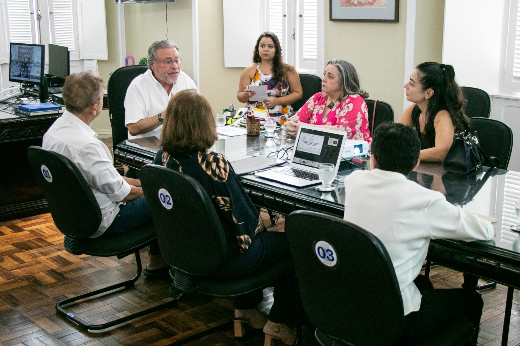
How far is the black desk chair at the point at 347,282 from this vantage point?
156 cm

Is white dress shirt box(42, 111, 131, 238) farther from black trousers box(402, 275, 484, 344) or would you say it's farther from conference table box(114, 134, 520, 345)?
black trousers box(402, 275, 484, 344)

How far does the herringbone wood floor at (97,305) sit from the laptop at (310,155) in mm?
790

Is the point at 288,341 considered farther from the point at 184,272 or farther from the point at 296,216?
the point at 296,216

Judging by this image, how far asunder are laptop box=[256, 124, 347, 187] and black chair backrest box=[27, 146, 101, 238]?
792 millimetres

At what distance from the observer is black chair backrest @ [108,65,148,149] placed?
3.79 meters

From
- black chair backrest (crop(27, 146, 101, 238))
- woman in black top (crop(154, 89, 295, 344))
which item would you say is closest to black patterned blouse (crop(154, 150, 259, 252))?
woman in black top (crop(154, 89, 295, 344))

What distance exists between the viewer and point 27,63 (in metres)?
5.07

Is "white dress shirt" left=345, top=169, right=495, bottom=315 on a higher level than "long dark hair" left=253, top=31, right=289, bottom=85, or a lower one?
lower

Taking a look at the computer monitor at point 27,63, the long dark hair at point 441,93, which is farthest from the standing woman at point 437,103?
the computer monitor at point 27,63

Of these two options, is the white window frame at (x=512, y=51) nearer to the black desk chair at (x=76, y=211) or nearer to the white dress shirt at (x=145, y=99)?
the white dress shirt at (x=145, y=99)

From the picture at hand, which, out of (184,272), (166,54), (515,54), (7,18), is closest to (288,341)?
(184,272)

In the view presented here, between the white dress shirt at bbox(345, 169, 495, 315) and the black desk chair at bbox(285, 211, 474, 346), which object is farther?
the white dress shirt at bbox(345, 169, 495, 315)

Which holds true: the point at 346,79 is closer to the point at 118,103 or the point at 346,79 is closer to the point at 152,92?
the point at 152,92

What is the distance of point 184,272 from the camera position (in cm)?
227
